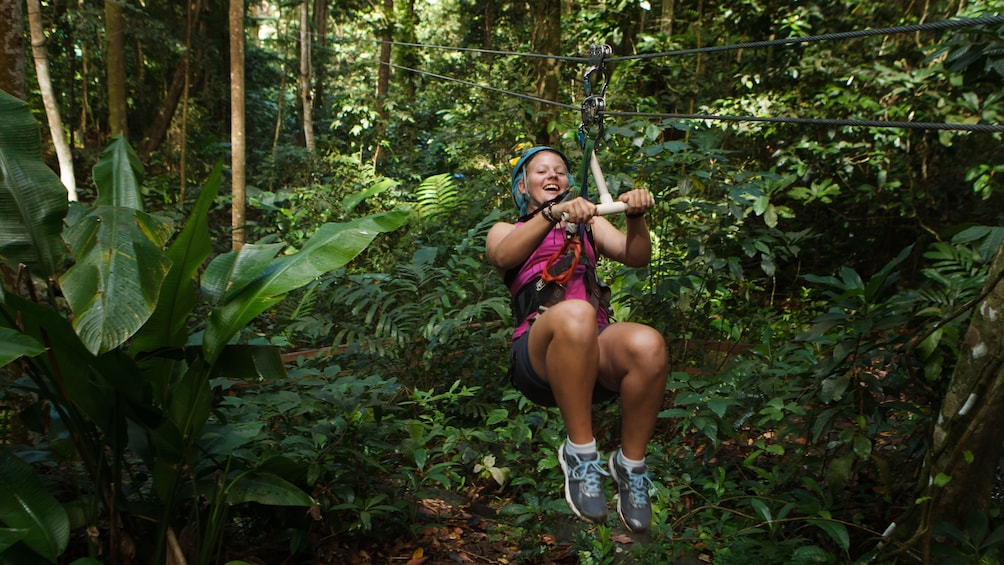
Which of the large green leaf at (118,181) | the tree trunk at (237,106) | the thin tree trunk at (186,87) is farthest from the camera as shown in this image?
the thin tree trunk at (186,87)

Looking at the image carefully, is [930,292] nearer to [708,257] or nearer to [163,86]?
[708,257]

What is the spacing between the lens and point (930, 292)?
9.07 ft

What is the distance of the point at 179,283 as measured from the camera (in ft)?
8.45

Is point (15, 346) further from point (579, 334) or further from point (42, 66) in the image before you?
point (42, 66)

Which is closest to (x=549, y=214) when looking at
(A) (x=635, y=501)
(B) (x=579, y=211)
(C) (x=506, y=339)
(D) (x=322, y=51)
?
(B) (x=579, y=211)

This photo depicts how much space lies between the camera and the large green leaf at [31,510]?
2.36 meters

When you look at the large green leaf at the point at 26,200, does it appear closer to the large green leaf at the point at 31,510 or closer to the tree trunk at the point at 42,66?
the large green leaf at the point at 31,510

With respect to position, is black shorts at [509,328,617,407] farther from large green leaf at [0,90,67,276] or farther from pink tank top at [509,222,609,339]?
large green leaf at [0,90,67,276]

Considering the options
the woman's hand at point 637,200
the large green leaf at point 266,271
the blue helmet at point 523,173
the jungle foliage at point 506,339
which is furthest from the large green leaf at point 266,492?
the woman's hand at point 637,200

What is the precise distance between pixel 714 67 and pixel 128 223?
6286mm

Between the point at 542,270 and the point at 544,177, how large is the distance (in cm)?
37

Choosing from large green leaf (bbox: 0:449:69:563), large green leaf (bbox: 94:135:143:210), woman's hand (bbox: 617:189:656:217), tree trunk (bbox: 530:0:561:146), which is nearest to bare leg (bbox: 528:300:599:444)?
woman's hand (bbox: 617:189:656:217)

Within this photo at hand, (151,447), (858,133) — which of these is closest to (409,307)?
(151,447)

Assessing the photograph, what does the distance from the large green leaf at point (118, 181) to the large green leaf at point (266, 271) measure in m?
0.56
